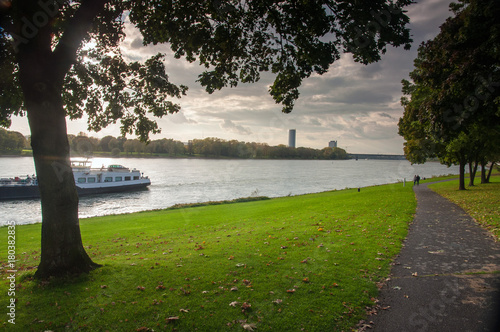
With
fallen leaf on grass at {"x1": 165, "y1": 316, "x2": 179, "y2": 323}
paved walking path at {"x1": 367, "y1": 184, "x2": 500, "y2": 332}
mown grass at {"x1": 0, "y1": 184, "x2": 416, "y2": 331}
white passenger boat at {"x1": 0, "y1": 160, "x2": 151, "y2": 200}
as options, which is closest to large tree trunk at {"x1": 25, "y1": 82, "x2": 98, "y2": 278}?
mown grass at {"x1": 0, "y1": 184, "x2": 416, "y2": 331}

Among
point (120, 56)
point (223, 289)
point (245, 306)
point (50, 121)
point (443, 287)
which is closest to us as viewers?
point (245, 306)

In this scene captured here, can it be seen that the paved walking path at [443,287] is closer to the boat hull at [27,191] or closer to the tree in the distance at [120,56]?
the tree in the distance at [120,56]

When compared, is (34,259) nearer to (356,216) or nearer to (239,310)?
(239,310)

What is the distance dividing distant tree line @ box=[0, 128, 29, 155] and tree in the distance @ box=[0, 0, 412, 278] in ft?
467

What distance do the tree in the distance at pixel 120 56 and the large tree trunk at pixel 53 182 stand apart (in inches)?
0.8

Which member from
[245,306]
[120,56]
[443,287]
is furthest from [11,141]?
[443,287]

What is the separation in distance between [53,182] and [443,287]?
9215 mm

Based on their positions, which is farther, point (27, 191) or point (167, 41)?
point (27, 191)

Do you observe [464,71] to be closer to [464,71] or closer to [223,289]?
[464,71]

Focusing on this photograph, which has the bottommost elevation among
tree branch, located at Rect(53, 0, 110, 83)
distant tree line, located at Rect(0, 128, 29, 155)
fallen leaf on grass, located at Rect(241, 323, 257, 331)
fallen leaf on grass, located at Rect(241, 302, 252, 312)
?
fallen leaf on grass, located at Rect(241, 323, 257, 331)

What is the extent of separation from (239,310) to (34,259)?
9.29m

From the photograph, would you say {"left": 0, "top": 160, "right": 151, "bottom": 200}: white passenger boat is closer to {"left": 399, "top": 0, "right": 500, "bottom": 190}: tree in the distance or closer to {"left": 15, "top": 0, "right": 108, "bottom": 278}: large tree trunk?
{"left": 15, "top": 0, "right": 108, "bottom": 278}: large tree trunk

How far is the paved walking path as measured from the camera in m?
5.05

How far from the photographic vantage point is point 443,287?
20.9ft
